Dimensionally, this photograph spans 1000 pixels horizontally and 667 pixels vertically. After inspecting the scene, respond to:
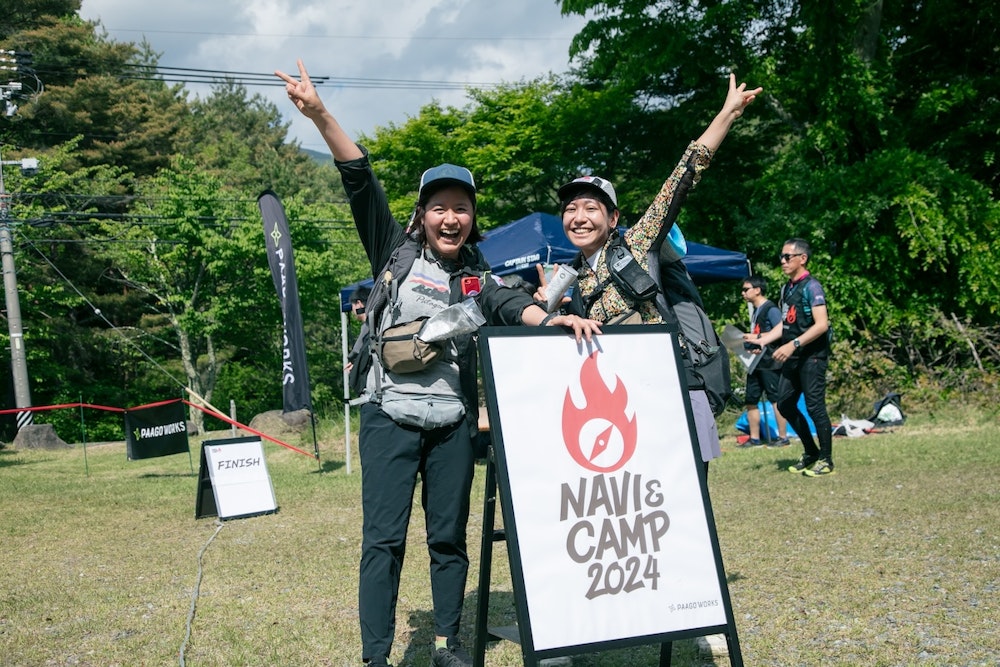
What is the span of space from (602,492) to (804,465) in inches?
248

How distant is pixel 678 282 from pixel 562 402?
3.08 ft

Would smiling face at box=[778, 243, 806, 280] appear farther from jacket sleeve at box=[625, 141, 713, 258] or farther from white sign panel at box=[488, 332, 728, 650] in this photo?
white sign panel at box=[488, 332, 728, 650]

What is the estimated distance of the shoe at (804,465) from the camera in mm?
8453

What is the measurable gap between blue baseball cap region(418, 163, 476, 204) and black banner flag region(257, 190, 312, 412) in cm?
720

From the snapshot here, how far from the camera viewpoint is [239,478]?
836 centimetres

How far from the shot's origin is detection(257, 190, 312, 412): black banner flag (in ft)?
34.0

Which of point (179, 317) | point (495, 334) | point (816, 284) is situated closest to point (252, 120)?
point (179, 317)

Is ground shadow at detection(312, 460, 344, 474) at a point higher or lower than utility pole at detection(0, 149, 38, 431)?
lower

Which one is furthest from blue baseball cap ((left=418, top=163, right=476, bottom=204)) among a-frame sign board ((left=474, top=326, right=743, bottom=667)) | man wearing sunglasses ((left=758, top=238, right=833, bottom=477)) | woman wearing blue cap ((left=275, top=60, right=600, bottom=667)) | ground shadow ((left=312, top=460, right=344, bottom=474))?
ground shadow ((left=312, top=460, right=344, bottom=474))

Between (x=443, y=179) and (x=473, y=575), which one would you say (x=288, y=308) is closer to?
(x=473, y=575)

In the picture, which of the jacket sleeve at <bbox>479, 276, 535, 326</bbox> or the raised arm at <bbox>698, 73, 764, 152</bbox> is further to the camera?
the raised arm at <bbox>698, 73, 764, 152</bbox>

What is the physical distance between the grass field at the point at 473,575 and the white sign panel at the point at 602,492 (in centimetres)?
96

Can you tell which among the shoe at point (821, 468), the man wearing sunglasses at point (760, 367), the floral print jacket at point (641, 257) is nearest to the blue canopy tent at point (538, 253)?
the man wearing sunglasses at point (760, 367)

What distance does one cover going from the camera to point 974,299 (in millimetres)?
16016
